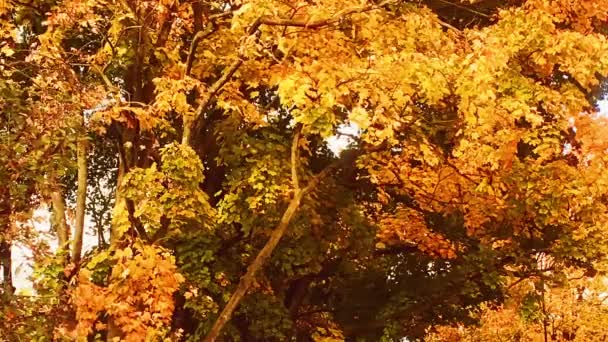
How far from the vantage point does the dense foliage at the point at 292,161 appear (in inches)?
340

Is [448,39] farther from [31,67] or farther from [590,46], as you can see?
[31,67]

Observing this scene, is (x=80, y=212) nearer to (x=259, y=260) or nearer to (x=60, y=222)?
(x=60, y=222)

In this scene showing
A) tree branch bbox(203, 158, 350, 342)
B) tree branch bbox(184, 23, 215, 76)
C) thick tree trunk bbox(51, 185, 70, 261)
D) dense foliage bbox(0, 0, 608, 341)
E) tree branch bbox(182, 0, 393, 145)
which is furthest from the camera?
thick tree trunk bbox(51, 185, 70, 261)

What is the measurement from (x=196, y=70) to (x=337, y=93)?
3169mm

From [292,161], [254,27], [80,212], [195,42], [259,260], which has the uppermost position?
[195,42]

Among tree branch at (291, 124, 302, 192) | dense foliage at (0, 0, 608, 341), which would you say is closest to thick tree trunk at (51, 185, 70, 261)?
dense foliage at (0, 0, 608, 341)

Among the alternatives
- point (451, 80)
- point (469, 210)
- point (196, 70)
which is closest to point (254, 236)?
point (196, 70)

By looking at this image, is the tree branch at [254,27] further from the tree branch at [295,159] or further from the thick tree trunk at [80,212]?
the thick tree trunk at [80,212]

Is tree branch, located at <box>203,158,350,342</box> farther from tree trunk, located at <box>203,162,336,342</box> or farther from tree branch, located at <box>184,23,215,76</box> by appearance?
tree branch, located at <box>184,23,215,76</box>

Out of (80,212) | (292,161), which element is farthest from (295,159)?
(80,212)

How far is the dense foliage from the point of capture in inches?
340

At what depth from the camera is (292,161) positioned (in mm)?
11820

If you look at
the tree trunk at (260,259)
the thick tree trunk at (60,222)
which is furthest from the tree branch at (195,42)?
the thick tree trunk at (60,222)

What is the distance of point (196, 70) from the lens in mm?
11984
